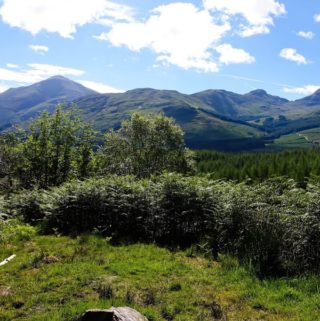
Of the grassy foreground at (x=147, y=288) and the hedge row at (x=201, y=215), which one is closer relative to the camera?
the grassy foreground at (x=147, y=288)

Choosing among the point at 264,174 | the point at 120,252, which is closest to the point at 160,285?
the point at 120,252

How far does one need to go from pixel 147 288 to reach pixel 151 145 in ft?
161

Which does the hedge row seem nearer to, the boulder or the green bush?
the green bush

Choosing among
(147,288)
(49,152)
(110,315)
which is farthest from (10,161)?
(110,315)

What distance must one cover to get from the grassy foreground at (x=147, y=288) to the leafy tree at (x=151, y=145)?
147 feet

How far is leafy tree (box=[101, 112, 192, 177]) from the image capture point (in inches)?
2367

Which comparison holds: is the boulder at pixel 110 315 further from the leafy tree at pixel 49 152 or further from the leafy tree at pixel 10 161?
the leafy tree at pixel 10 161

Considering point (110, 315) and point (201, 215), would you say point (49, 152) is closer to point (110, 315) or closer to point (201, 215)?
point (201, 215)

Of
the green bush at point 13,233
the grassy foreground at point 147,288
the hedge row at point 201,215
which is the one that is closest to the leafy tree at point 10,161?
the hedge row at point 201,215

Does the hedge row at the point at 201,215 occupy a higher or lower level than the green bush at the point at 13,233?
higher

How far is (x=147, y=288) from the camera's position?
11445 mm

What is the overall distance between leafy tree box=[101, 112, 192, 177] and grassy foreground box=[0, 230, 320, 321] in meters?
44.9

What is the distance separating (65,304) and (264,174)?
377ft

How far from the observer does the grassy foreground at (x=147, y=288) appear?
9.82 metres
